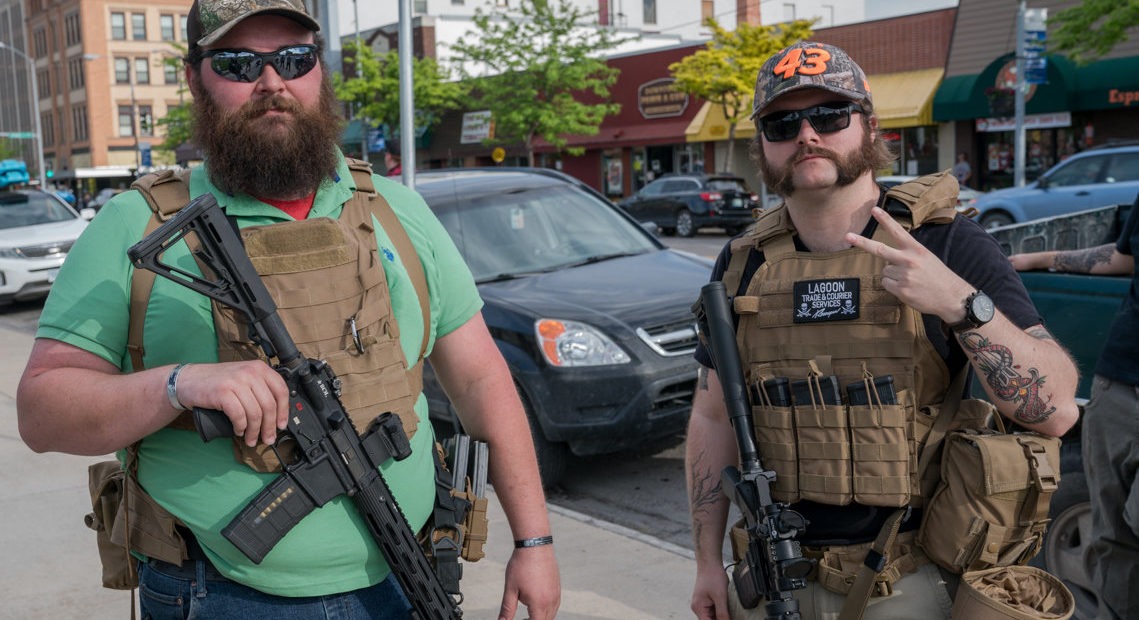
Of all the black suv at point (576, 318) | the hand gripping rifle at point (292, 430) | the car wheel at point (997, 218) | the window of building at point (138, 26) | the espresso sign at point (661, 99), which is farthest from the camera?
the window of building at point (138, 26)

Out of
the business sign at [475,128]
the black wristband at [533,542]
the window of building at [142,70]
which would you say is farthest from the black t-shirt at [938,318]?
the window of building at [142,70]

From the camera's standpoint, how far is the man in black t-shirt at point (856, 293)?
221 centimetres

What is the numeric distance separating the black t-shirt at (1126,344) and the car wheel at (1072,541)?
2.58 feet

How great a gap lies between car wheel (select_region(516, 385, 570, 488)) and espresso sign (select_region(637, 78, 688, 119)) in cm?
2952

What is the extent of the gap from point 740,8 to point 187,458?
2179 inches

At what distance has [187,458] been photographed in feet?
6.92

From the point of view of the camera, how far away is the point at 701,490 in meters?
2.66

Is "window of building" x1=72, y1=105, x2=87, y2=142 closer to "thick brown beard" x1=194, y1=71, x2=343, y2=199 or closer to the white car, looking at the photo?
the white car

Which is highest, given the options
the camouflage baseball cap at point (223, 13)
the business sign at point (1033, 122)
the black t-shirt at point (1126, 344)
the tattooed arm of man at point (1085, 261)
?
the business sign at point (1033, 122)

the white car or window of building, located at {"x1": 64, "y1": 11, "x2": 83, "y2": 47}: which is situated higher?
window of building, located at {"x1": 64, "y1": 11, "x2": 83, "y2": 47}

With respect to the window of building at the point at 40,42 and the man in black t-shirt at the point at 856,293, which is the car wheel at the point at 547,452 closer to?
the man in black t-shirt at the point at 856,293

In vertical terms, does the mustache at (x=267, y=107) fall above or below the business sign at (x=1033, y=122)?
below

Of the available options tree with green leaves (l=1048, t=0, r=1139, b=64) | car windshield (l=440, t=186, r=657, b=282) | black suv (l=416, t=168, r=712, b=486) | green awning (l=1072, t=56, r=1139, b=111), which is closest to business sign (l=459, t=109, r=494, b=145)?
green awning (l=1072, t=56, r=1139, b=111)

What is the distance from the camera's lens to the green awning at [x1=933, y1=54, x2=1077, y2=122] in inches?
978
